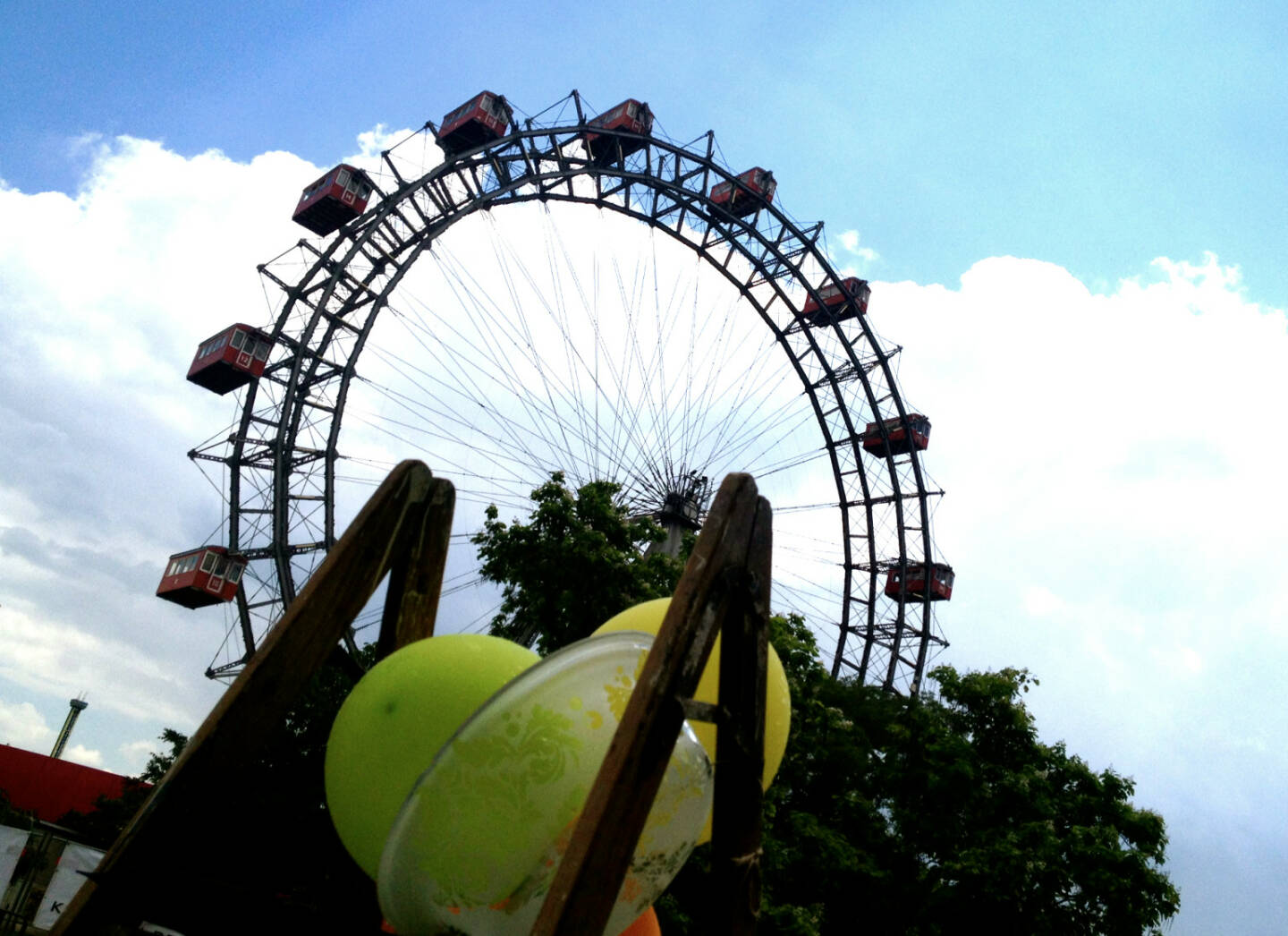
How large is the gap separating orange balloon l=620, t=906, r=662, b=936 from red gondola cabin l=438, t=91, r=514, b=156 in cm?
2778

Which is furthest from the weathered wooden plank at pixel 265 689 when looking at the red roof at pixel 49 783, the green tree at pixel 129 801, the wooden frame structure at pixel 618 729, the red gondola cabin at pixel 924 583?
the red roof at pixel 49 783

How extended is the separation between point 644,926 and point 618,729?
1.54 meters

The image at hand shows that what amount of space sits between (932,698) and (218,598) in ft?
63.4

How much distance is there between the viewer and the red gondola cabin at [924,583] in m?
32.5

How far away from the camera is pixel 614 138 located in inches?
1150

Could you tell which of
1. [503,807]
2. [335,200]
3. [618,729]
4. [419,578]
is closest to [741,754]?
[618,729]

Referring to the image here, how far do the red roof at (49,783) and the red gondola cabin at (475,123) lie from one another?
30.0 meters

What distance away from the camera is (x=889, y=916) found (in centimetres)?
1677

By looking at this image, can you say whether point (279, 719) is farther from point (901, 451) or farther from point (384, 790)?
point (901, 451)

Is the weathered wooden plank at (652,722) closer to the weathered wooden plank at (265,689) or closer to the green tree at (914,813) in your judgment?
the weathered wooden plank at (265,689)

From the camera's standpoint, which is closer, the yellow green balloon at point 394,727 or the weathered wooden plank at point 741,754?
the weathered wooden plank at point 741,754

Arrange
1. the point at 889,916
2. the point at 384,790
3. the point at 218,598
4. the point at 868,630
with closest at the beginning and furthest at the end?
the point at 384,790 < the point at 889,916 < the point at 218,598 < the point at 868,630

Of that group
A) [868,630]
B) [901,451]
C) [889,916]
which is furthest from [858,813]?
[901,451]

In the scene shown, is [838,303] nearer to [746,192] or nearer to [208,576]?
[746,192]
